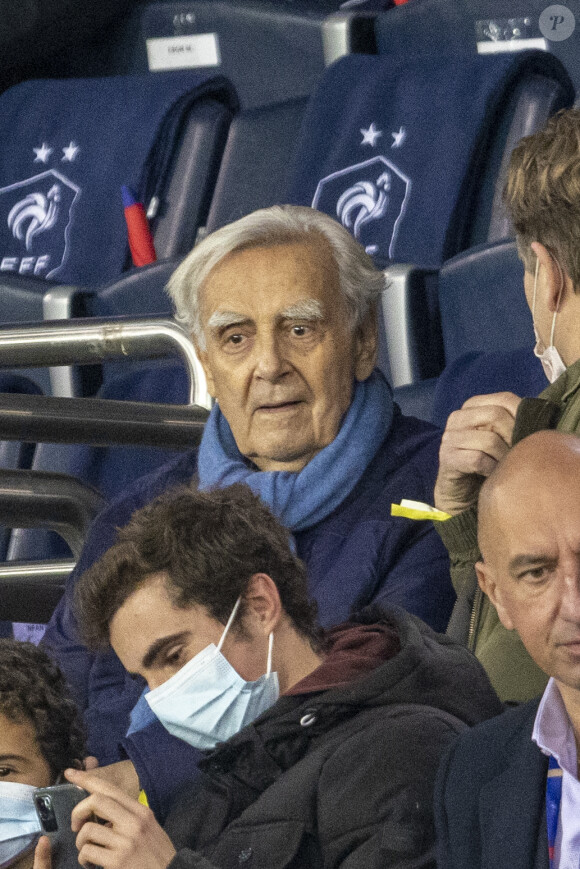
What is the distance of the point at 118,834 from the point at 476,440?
1.61ft

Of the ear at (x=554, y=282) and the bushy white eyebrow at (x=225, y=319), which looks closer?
the ear at (x=554, y=282)

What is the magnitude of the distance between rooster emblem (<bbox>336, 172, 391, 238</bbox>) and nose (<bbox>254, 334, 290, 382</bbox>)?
3.60 feet

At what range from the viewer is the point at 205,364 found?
1886mm

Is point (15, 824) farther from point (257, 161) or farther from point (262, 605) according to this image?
point (257, 161)

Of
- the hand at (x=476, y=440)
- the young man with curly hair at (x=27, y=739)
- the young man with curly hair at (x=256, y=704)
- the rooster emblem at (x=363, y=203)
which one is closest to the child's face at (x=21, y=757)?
the young man with curly hair at (x=27, y=739)

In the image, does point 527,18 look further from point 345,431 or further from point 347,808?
point 347,808

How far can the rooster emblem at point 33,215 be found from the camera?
3428 mm

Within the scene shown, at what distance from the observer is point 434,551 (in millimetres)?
1575

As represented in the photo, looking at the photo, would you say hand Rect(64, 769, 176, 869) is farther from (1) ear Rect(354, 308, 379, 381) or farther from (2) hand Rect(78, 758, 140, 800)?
(1) ear Rect(354, 308, 379, 381)

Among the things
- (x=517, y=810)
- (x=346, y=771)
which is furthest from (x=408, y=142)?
(x=517, y=810)

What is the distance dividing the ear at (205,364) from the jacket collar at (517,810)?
95 cm

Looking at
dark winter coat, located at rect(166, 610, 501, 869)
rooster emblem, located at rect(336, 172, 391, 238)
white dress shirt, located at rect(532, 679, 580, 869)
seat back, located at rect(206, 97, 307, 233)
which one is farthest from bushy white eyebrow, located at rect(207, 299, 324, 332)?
seat back, located at rect(206, 97, 307, 233)

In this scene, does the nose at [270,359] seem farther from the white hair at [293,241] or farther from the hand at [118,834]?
the hand at [118,834]

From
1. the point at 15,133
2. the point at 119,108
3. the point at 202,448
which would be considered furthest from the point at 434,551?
the point at 15,133
